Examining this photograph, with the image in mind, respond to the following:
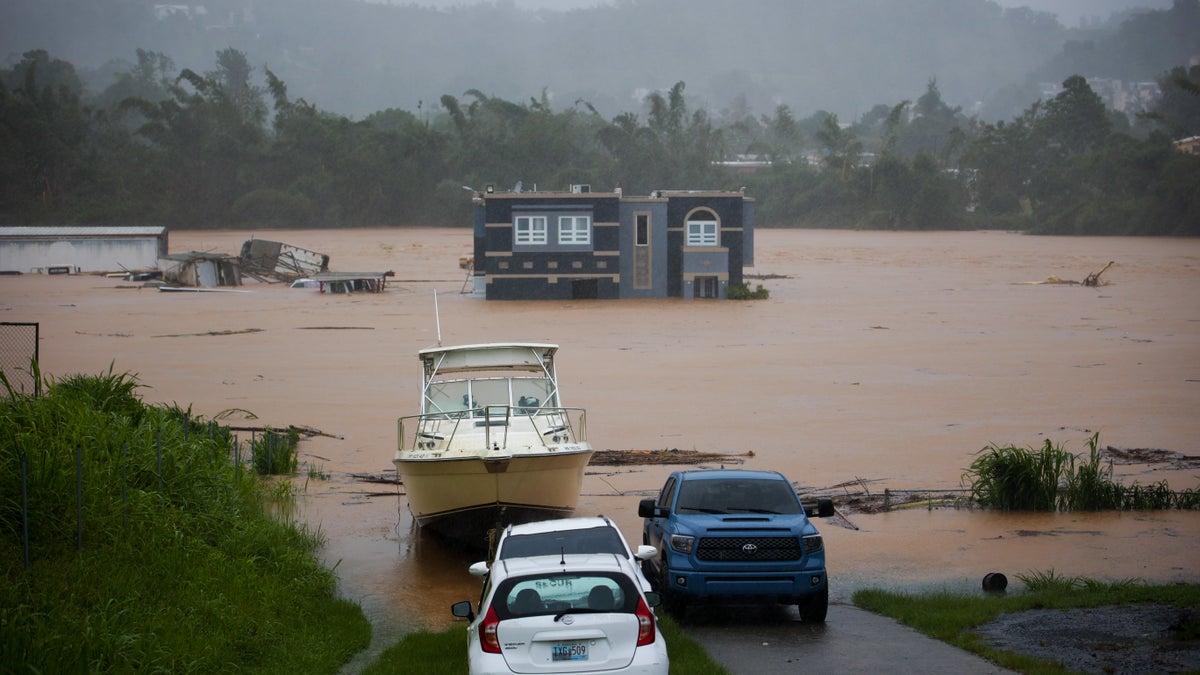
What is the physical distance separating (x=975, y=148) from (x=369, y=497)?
12396 cm

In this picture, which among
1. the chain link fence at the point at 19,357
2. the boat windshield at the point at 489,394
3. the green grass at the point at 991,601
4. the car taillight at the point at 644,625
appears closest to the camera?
the car taillight at the point at 644,625

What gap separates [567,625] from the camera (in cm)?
951

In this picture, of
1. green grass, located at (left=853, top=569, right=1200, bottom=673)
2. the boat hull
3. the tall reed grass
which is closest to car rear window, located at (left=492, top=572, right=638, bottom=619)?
green grass, located at (left=853, top=569, right=1200, bottom=673)

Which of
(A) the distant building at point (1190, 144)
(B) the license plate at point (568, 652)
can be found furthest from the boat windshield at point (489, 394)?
(A) the distant building at point (1190, 144)

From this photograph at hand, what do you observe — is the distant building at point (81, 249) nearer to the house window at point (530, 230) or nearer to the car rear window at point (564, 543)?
the house window at point (530, 230)

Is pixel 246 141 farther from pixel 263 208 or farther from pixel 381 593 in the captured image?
pixel 381 593

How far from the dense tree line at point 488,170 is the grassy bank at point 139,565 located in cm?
11021

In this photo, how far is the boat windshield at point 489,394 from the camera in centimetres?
1923

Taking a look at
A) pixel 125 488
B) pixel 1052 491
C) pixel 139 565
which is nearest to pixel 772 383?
pixel 1052 491

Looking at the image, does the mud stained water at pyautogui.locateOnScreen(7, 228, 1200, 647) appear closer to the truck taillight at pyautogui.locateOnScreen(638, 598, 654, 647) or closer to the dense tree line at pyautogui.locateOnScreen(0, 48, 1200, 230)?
the truck taillight at pyautogui.locateOnScreen(638, 598, 654, 647)

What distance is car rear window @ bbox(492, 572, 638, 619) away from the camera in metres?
9.70

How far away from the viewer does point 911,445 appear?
86.9ft

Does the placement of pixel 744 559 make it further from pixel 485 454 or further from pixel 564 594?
pixel 485 454

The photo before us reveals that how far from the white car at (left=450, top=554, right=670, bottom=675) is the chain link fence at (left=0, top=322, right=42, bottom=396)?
7.99 metres
